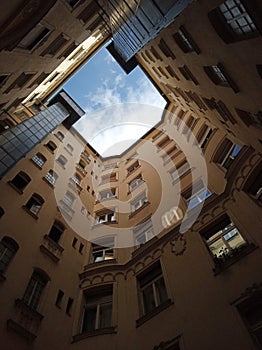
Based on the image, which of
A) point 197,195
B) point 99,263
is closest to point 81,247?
point 99,263

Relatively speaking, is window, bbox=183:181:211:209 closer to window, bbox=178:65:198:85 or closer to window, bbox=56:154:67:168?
window, bbox=178:65:198:85

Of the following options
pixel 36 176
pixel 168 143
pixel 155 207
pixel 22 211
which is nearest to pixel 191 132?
pixel 168 143

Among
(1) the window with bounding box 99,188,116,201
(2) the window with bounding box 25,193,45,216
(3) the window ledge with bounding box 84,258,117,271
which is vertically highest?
(1) the window with bounding box 99,188,116,201

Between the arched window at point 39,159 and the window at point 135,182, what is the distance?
7.99m

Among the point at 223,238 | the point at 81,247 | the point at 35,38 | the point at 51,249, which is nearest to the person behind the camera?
the point at 223,238

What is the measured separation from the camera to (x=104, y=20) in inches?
920

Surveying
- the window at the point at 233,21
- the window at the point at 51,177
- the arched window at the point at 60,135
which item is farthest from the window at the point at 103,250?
the arched window at the point at 60,135

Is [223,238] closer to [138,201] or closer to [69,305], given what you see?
[69,305]

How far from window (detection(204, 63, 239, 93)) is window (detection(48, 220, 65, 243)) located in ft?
42.2

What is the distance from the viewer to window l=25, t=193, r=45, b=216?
1756 centimetres

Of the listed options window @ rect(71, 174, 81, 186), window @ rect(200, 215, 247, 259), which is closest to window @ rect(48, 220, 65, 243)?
window @ rect(71, 174, 81, 186)

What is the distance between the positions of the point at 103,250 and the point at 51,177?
815cm

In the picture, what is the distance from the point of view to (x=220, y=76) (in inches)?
489

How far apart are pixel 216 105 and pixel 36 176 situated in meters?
13.2
